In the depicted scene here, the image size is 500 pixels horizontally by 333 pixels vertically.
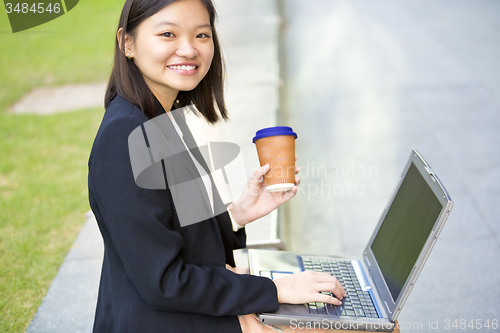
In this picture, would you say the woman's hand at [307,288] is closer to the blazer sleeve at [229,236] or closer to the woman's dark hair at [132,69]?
the blazer sleeve at [229,236]

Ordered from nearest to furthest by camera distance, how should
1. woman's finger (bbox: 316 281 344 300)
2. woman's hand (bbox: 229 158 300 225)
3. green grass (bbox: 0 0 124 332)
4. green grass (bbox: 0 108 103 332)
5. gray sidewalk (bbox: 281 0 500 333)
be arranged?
woman's finger (bbox: 316 281 344 300) → woman's hand (bbox: 229 158 300 225) → green grass (bbox: 0 108 103 332) → green grass (bbox: 0 0 124 332) → gray sidewalk (bbox: 281 0 500 333)

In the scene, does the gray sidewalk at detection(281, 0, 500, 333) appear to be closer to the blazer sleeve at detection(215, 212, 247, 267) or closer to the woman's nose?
the blazer sleeve at detection(215, 212, 247, 267)

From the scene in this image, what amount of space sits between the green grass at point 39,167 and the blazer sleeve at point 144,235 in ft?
4.33

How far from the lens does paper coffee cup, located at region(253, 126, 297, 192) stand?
5.44ft

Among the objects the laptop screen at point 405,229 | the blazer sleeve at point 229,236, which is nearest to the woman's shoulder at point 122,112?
the blazer sleeve at point 229,236

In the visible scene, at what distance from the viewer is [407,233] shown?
1646 millimetres

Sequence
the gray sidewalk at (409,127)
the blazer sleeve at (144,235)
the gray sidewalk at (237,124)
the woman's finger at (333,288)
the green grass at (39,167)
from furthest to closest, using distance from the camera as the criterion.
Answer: the gray sidewalk at (409,127) → the green grass at (39,167) → the gray sidewalk at (237,124) → the woman's finger at (333,288) → the blazer sleeve at (144,235)

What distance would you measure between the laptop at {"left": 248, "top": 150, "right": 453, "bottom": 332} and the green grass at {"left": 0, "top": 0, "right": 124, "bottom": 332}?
5.23 ft

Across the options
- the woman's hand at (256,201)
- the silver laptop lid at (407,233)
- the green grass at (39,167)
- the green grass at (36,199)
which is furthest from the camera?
A: the green grass at (39,167)

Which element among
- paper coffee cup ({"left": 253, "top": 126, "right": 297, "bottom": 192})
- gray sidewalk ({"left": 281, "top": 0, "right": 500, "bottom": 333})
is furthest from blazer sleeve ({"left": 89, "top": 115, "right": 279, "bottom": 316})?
gray sidewalk ({"left": 281, "top": 0, "right": 500, "bottom": 333})

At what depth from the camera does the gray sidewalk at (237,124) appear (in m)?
2.54

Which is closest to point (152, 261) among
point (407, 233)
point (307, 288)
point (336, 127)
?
point (307, 288)

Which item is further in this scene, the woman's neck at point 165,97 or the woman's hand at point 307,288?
the woman's neck at point 165,97

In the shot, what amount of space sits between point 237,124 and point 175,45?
11.0 feet
